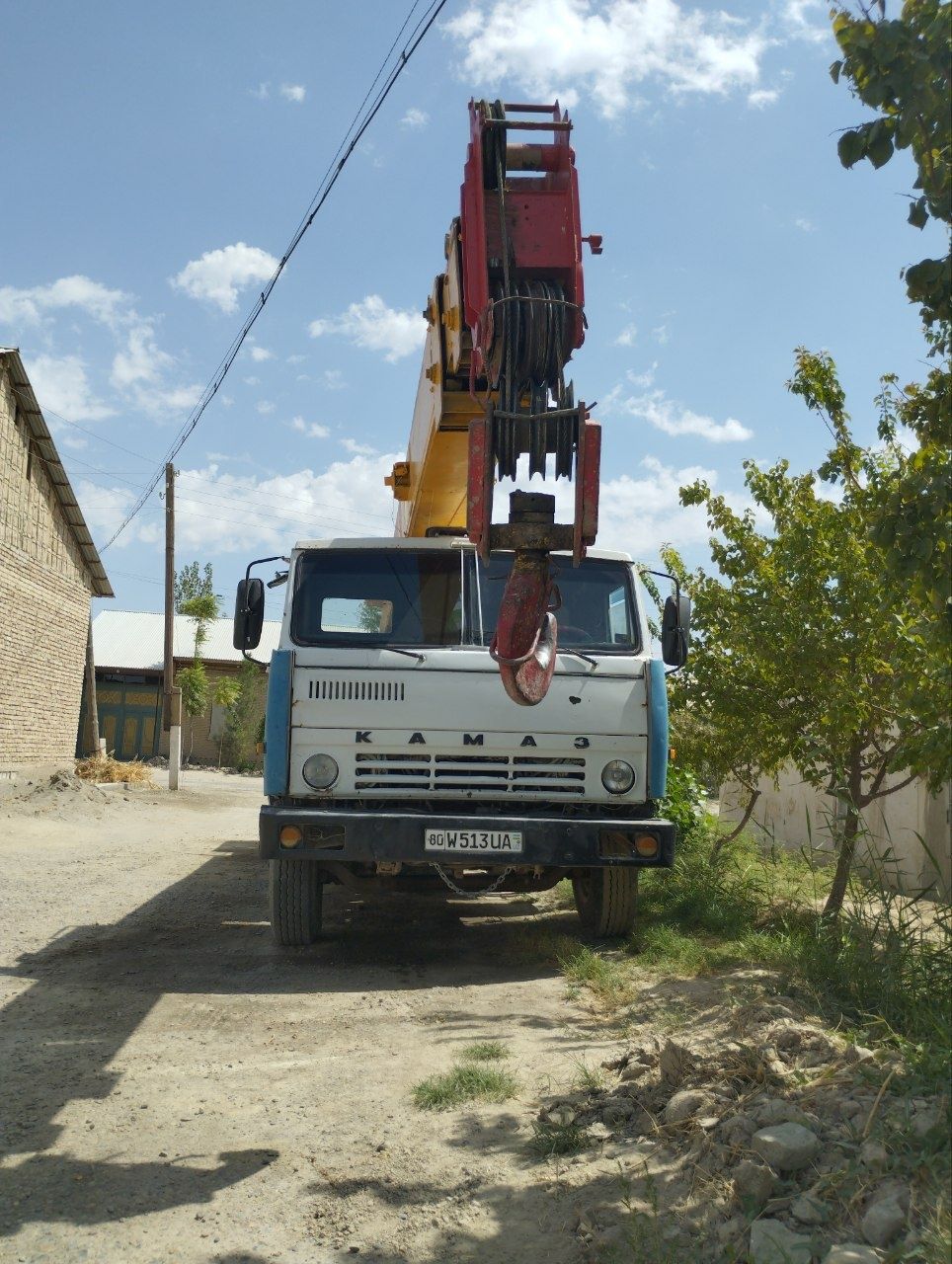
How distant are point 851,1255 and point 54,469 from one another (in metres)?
18.4

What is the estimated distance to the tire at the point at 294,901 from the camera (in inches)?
259

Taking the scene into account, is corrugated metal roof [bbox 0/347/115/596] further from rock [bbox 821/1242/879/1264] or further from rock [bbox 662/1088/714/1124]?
rock [bbox 821/1242/879/1264]

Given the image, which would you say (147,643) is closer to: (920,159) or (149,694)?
(149,694)

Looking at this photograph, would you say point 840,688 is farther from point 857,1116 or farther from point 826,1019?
point 857,1116

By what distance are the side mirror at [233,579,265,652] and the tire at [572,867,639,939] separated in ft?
8.90

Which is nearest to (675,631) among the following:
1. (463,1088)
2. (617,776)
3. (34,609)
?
(617,776)

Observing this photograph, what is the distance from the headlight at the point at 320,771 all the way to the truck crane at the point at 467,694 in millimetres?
11

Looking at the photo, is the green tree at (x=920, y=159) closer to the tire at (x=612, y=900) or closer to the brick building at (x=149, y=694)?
the tire at (x=612, y=900)

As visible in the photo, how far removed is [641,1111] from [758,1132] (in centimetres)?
70

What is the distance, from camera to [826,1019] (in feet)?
15.0

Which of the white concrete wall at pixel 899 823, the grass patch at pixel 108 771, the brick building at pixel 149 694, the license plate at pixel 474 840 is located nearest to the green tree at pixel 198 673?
the brick building at pixel 149 694

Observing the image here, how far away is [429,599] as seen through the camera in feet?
22.3

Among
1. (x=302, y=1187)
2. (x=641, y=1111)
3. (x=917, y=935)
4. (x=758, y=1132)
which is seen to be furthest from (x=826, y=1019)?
(x=302, y=1187)

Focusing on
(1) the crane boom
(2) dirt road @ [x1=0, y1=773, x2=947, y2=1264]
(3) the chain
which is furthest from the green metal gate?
Answer: (1) the crane boom
